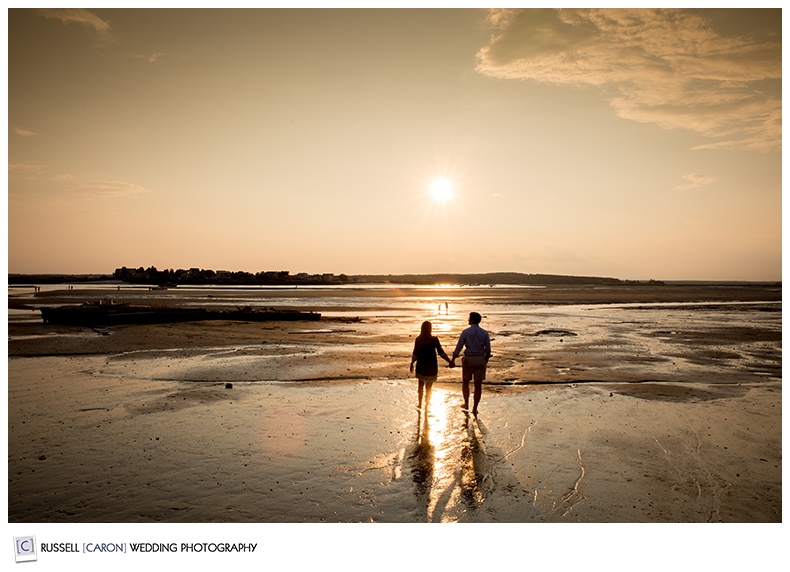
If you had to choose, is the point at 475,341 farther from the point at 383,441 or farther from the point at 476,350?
the point at 383,441

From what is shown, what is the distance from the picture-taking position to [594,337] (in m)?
25.0

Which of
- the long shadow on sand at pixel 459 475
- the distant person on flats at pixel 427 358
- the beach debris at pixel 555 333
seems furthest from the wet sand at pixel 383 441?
the beach debris at pixel 555 333

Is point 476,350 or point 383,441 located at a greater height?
point 476,350

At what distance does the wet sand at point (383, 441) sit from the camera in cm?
654

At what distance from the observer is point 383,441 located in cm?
884

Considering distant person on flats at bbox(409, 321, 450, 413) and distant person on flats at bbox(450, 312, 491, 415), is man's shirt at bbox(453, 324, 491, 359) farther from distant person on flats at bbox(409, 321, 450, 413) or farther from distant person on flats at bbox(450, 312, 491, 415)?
distant person on flats at bbox(409, 321, 450, 413)

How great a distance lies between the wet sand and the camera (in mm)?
6543

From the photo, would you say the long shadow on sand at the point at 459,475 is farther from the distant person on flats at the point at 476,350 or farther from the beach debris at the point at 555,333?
the beach debris at the point at 555,333

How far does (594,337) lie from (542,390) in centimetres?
1338
